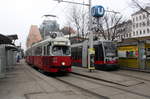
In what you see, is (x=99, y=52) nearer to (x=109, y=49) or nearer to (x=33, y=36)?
(x=109, y=49)

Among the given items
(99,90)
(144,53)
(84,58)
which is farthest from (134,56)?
(99,90)

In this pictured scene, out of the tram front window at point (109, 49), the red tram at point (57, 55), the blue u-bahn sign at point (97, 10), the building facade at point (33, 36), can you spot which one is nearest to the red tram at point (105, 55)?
the tram front window at point (109, 49)

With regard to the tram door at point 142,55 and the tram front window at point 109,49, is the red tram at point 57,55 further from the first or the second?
the tram door at point 142,55

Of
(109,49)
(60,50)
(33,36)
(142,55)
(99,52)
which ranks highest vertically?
(33,36)

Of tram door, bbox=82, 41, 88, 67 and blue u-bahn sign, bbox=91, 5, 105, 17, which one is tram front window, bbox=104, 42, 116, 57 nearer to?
tram door, bbox=82, 41, 88, 67

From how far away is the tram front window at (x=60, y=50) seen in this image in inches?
653

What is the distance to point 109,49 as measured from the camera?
20.8m

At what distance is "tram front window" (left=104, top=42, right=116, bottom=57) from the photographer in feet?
67.5

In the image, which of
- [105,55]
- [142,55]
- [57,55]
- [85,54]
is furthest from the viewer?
[85,54]

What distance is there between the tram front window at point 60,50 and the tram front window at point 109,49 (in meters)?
4.97

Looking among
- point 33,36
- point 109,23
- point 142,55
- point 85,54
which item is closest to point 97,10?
point 142,55

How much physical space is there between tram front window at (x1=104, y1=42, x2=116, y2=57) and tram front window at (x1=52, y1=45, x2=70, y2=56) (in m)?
4.97

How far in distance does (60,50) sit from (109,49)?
6109 mm

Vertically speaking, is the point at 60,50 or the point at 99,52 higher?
the point at 60,50
